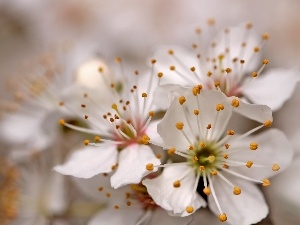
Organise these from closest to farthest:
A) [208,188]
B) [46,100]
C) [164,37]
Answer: [208,188], [46,100], [164,37]

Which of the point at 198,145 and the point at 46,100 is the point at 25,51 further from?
the point at 198,145

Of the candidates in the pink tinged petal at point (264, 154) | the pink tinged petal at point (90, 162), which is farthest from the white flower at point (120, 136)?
the pink tinged petal at point (264, 154)

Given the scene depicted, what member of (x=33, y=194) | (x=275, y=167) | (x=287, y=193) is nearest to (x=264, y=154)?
(x=275, y=167)

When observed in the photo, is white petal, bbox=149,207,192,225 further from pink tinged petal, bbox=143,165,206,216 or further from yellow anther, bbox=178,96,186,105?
yellow anther, bbox=178,96,186,105

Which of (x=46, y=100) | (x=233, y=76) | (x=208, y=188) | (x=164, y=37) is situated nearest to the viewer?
(x=208, y=188)

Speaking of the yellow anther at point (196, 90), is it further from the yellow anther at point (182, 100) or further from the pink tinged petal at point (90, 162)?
the pink tinged petal at point (90, 162)

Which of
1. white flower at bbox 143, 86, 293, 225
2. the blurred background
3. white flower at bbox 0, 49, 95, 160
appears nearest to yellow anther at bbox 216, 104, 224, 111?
white flower at bbox 143, 86, 293, 225

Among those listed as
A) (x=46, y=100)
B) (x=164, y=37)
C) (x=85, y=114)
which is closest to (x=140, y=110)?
(x=85, y=114)

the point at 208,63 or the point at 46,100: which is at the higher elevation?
the point at 208,63
